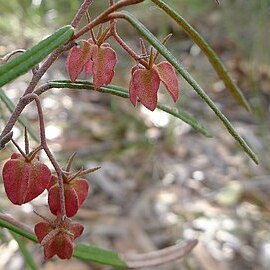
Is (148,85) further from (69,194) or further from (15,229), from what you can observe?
(15,229)

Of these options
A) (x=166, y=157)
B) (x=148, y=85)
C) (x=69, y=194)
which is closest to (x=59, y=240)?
(x=69, y=194)

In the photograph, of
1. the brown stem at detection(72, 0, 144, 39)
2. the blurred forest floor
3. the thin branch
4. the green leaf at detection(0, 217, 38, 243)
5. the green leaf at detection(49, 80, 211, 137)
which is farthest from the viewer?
the blurred forest floor

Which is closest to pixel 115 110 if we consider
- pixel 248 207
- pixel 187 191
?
pixel 187 191

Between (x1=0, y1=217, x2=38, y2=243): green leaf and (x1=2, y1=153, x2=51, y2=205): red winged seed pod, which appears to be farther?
(x1=0, y1=217, x2=38, y2=243): green leaf

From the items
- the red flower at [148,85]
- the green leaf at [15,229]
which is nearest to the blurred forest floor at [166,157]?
the green leaf at [15,229]

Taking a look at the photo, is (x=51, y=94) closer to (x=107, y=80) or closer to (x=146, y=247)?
(x=146, y=247)

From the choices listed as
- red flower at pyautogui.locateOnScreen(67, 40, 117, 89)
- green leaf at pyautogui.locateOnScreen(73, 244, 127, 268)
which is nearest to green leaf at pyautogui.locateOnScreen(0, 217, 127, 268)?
green leaf at pyautogui.locateOnScreen(73, 244, 127, 268)

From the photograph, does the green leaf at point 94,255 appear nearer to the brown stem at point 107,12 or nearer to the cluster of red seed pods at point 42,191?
the cluster of red seed pods at point 42,191

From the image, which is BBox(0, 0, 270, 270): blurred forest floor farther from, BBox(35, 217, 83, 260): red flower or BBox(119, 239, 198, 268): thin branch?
BBox(35, 217, 83, 260): red flower
